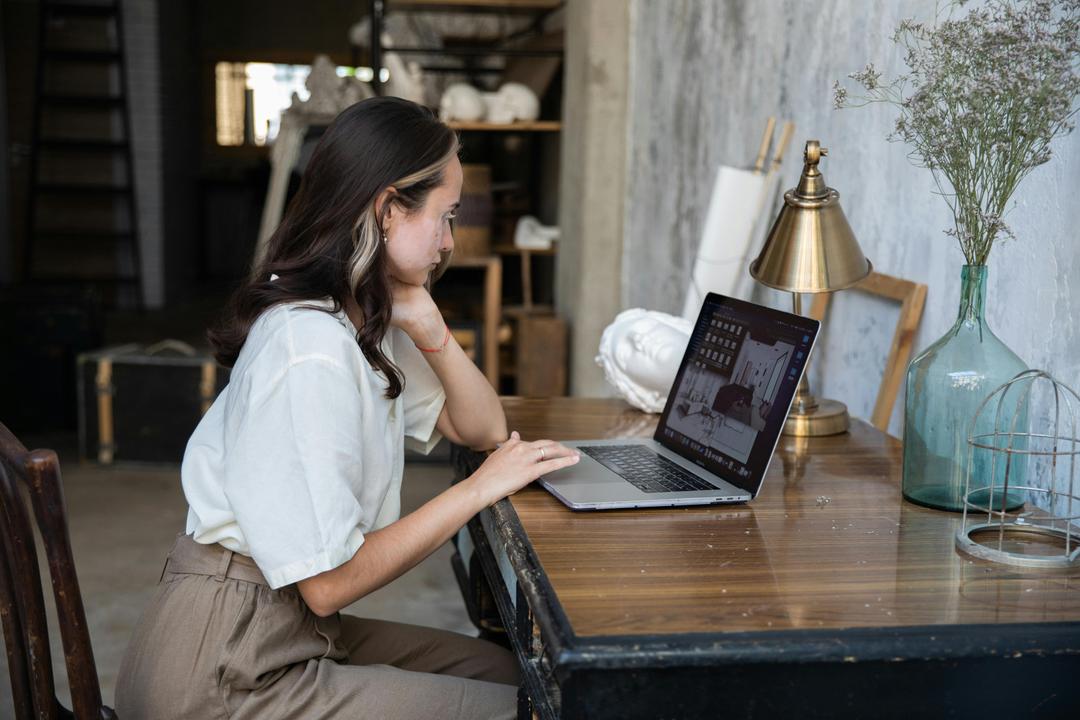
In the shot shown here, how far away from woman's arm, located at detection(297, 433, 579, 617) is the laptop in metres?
0.05

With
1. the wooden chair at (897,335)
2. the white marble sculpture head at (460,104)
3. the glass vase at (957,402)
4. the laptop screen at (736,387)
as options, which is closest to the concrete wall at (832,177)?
the wooden chair at (897,335)

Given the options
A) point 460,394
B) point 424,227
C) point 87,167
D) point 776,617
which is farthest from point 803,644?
point 87,167

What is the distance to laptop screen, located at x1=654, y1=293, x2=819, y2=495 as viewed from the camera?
1.58 metres

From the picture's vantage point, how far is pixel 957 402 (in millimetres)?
1563

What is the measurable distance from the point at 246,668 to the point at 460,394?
63 cm

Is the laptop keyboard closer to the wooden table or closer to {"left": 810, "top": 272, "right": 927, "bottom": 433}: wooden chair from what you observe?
the wooden table

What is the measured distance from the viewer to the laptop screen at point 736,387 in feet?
5.20

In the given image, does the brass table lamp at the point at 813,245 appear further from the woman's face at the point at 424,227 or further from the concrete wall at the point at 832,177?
the woman's face at the point at 424,227

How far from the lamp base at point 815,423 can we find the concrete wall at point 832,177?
210mm

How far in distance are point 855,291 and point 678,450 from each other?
2.67 ft

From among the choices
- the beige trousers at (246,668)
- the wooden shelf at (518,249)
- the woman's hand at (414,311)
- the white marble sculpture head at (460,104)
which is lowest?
the beige trousers at (246,668)

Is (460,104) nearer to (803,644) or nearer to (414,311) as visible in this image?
(414,311)

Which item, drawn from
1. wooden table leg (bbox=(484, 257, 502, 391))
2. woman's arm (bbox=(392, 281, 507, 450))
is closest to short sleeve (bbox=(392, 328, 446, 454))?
woman's arm (bbox=(392, 281, 507, 450))

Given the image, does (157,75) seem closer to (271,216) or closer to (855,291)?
(271,216)
